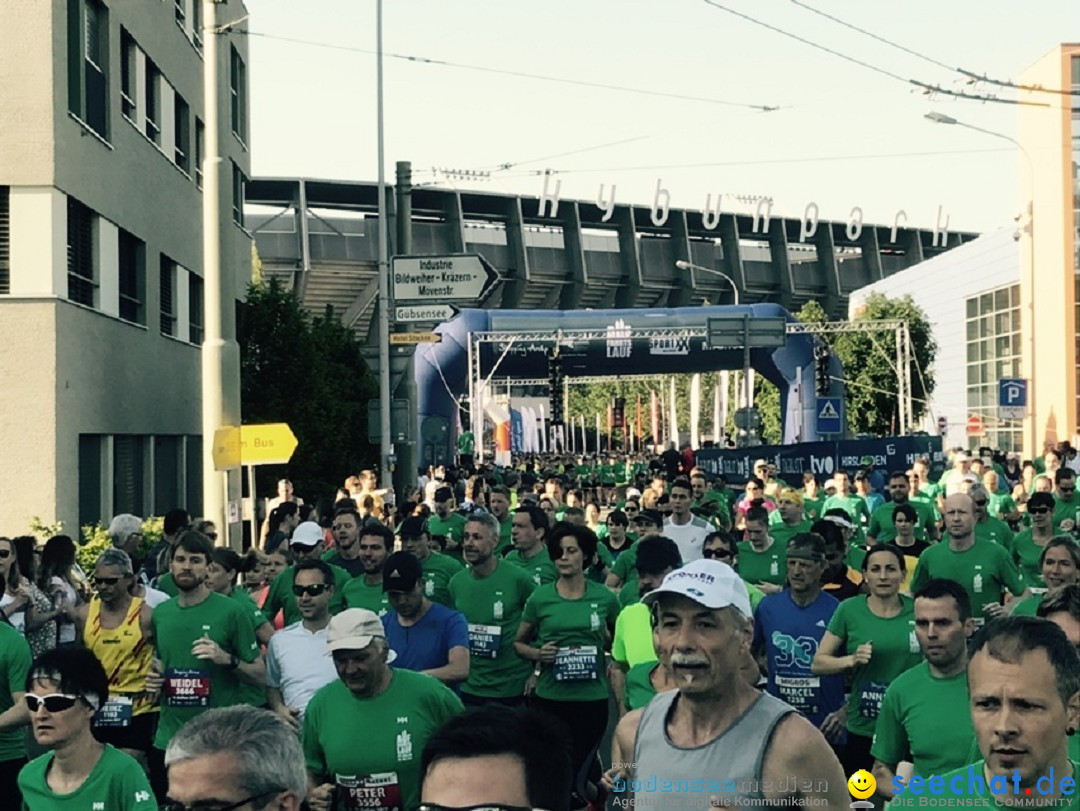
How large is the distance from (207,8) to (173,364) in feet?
42.9

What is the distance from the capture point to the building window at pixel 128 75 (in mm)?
24062

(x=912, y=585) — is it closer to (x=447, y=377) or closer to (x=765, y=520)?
(x=765, y=520)

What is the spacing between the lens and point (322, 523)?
19.1m

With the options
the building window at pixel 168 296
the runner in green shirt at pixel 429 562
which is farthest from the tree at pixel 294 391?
the runner in green shirt at pixel 429 562

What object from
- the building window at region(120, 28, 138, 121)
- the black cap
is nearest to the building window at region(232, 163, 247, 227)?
the building window at region(120, 28, 138, 121)

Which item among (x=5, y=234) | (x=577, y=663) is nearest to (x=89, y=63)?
(x=5, y=234)

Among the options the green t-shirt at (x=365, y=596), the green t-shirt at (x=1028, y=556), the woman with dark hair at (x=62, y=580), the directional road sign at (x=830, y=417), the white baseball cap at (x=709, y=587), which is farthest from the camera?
the directional road sign at (x=830, y=417)

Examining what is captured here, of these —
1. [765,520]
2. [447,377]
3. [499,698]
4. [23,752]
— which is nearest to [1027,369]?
[447,377]

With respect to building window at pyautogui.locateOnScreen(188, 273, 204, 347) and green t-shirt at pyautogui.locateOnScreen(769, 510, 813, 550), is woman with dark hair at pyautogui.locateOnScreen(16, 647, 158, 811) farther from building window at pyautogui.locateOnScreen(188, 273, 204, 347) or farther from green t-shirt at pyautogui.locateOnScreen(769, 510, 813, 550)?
building window at pyautogui.locateOnScreen(188, 273, 204, 347)

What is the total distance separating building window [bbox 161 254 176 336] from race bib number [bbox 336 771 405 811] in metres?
21.1

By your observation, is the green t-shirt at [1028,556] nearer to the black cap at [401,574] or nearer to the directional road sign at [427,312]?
the black cap at [401,574]

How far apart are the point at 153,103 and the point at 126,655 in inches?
734

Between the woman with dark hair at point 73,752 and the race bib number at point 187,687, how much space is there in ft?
8.42

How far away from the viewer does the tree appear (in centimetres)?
2952
